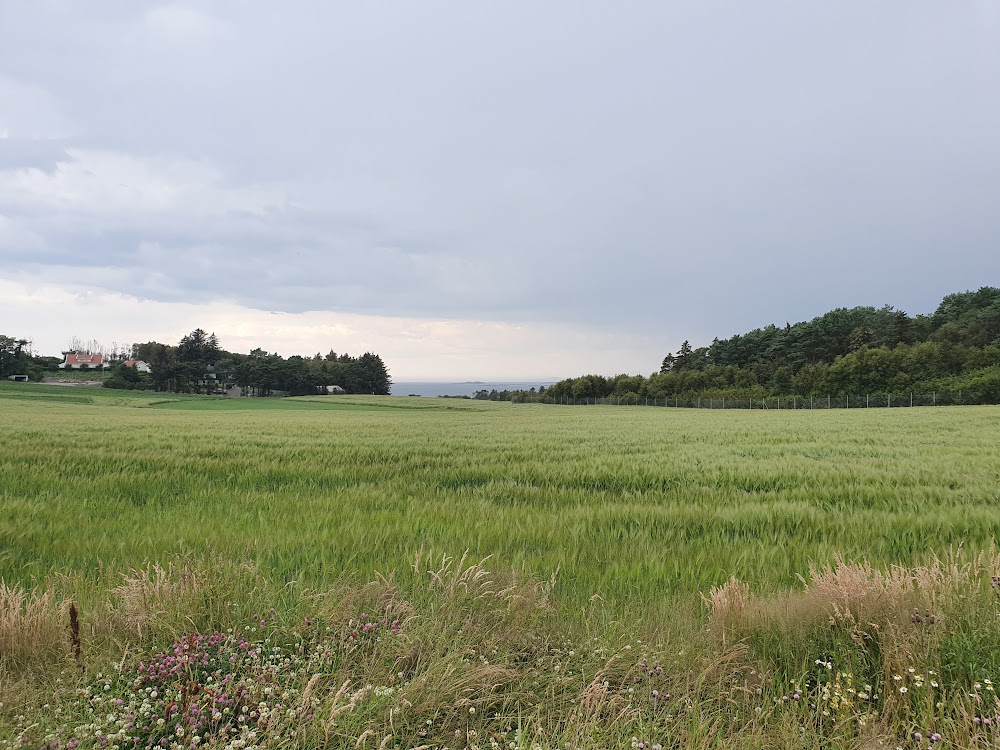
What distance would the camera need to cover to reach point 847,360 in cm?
7912

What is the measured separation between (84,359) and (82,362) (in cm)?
178

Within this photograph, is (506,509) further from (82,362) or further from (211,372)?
(82,362)

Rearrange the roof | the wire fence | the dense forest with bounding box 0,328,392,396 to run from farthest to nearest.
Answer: the roof, the dense forest with bounding box 0,328,392,396, the wire fence

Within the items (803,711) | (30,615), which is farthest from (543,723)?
(30,615)

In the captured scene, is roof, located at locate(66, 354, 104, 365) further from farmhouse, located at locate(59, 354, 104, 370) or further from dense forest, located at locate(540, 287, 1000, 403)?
dense forest, located at locate(540, 287, 1000, 403)

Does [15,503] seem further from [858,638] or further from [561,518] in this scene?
[858,638]

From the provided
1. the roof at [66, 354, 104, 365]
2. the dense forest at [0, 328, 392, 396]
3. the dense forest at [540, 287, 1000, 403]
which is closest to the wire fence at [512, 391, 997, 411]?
the dense forest at [540, 287, 1000, 403]

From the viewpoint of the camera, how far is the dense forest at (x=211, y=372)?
11300 cm

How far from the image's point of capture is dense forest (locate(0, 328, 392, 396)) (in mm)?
113000

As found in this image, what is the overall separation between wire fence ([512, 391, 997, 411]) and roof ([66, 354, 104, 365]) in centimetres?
14546

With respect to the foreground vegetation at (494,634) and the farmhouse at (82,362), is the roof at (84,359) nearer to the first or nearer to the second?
the farmhouse at (82,362)

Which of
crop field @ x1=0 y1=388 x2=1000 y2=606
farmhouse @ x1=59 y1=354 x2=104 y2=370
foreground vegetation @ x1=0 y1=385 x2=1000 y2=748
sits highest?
farmhouse @ x1=59 y1=354 x2=104 y2=370

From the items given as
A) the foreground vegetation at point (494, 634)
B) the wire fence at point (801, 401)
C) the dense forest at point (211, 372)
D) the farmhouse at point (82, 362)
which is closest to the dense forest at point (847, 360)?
the wire fence at point (801, 401)

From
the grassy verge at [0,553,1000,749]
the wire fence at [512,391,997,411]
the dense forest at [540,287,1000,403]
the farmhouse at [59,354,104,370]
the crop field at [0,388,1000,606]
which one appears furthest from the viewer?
the farmhouse at [59,354,104,370]
